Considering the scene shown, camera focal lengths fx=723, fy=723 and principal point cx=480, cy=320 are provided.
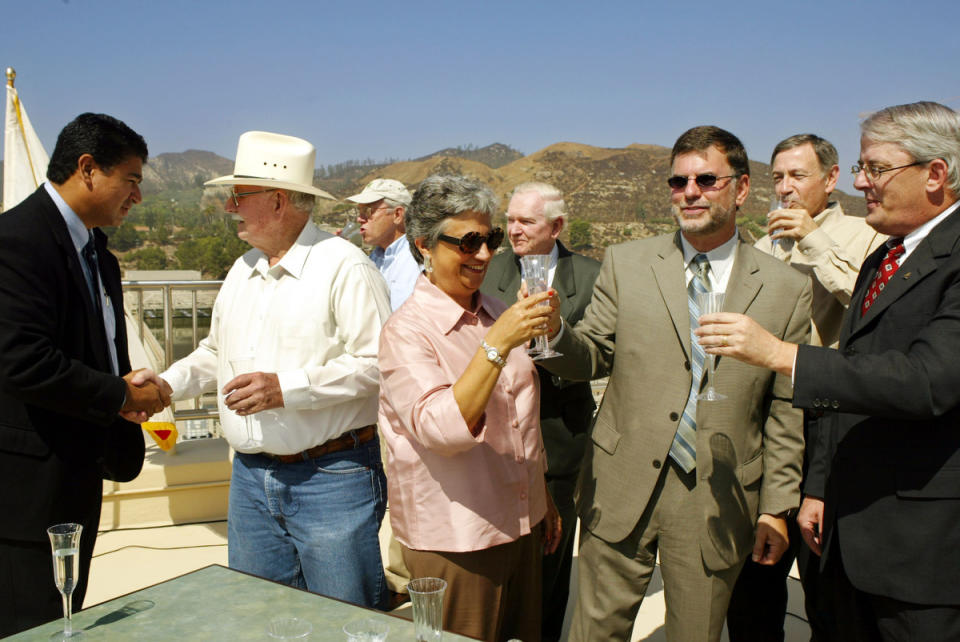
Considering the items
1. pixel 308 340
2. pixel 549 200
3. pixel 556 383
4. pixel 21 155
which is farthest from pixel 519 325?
pixel 21 155

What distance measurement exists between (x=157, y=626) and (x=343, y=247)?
1.51m

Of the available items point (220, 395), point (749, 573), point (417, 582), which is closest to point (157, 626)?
point (417, 582)

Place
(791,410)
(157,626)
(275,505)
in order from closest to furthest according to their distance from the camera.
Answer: (157,626), (791,410), (275,505)

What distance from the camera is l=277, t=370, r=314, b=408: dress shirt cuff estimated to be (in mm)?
2566

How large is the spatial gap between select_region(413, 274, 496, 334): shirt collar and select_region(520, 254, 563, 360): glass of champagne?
→ 0.25 m

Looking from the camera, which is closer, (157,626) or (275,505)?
(157,626)

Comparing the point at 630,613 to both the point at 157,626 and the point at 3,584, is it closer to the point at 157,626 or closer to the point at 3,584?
the point at 157,626

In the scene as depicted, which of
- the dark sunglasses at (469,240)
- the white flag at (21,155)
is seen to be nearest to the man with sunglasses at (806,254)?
the dark sunglasses at (469,240)

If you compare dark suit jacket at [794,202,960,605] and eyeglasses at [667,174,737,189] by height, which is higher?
eyeglasses at [667,174,737,189]

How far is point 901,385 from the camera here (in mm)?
1910

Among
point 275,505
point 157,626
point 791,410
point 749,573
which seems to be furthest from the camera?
point 749,573

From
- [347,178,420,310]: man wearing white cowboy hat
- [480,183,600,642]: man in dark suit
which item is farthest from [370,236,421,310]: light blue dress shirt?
[480,183,600,642]: man in dark suit

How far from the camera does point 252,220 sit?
2846mm

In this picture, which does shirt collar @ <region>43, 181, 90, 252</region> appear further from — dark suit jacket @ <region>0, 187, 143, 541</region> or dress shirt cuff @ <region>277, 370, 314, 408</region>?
dress shirt cuff @ <region>277, 370, 314, 408</region>
